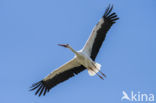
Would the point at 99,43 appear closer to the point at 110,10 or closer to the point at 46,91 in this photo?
the point at 110,10

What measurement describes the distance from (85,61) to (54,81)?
128 cm

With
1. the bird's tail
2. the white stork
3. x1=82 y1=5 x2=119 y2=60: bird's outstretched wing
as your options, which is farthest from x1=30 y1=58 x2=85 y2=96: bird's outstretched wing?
x1=82 y1=5 x2=119 y2=60: bird's outstretched wing

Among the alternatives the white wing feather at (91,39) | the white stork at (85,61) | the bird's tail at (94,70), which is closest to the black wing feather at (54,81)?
the white stork at (85,61)

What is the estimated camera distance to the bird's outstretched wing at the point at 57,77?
13117 mm

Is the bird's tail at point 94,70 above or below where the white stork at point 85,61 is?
below

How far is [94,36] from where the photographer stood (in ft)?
41.0

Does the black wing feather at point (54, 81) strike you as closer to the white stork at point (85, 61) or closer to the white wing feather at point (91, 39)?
Answer: the white stork at point (85, 61)

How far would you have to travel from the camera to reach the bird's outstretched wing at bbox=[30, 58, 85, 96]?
1312 centimetres

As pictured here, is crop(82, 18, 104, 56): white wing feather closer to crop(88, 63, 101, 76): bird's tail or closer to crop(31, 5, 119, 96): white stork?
crop(31, 5, 119, 96): white stork

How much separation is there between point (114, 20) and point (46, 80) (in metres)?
2.72

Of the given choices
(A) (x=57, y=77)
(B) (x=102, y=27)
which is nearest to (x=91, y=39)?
(B) (x=102, y=27)

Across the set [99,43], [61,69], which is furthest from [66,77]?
[99,43]

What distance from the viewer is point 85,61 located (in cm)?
1248

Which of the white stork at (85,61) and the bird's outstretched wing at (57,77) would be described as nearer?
the white stork at (85,61)
